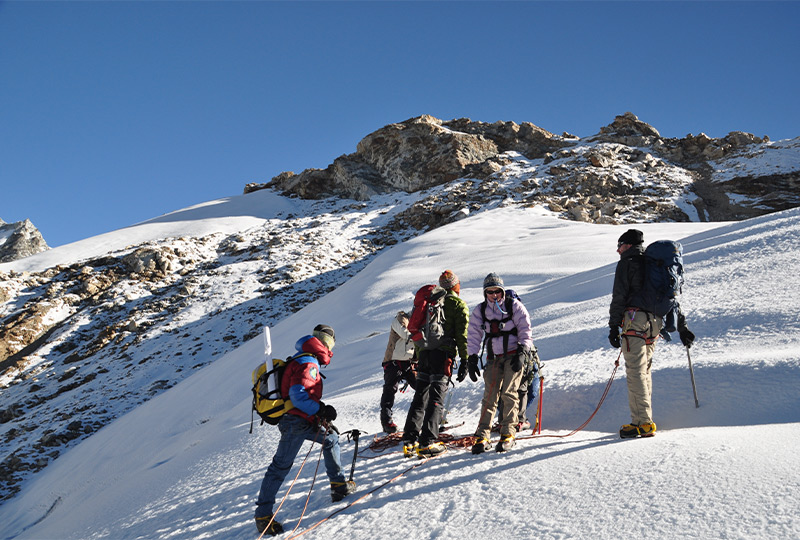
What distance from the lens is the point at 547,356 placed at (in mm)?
6941

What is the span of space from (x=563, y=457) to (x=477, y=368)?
1.13 m

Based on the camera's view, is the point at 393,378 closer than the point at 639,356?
No

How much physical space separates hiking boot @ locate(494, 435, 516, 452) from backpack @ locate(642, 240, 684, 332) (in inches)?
71.1

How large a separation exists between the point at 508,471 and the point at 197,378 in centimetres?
1232

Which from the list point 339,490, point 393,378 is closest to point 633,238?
point 393,378

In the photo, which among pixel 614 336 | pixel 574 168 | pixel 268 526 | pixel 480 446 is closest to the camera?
pixel 268 526

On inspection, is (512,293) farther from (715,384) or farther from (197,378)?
(197,378)

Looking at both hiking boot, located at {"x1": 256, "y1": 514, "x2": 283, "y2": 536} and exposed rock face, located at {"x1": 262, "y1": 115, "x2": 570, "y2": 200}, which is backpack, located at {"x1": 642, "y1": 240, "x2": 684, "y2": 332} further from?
exposed rock face, located at {"x1": 262, "y1": 115, "x2": 570, "y2": 200}

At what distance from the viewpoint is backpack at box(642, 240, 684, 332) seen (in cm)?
430

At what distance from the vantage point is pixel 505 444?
4.32m

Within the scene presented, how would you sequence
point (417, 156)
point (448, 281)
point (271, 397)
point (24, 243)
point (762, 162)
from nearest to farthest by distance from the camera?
point (271, 397), point (448, 281), point (762, 162), point (417, 156), point (24, 243)

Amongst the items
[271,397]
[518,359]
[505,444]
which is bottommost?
[505,444]

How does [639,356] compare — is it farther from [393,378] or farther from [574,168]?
[574,168]

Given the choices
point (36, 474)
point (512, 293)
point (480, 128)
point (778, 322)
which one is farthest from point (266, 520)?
point (480, 128)
